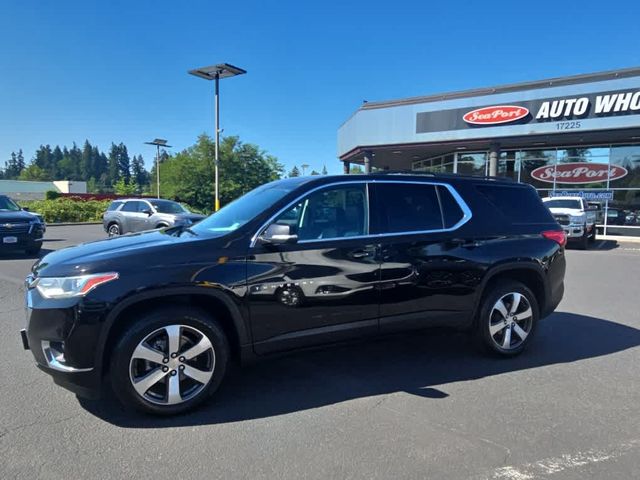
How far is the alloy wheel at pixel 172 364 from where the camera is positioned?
320cm

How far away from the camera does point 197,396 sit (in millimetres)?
3369

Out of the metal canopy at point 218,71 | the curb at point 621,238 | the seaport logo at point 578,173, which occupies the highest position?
the metal canopy at point 218,71

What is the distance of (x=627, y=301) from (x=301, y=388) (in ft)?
20.1

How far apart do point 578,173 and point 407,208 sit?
21296 mm

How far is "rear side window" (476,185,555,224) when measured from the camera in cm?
464

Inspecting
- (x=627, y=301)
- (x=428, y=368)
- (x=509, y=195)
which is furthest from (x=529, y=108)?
(x=428, y=368)

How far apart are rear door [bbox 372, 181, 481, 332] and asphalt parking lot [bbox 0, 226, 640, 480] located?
22.8 inches

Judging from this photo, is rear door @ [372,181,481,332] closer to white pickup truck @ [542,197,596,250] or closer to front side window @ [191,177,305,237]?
front side window @ [191,177,305,237]

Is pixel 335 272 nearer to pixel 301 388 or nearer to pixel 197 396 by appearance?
pixel 301 388

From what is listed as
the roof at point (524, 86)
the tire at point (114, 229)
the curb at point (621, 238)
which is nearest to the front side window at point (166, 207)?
the tire at point (114, 229)

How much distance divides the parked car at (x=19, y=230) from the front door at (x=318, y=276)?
33.8 ft

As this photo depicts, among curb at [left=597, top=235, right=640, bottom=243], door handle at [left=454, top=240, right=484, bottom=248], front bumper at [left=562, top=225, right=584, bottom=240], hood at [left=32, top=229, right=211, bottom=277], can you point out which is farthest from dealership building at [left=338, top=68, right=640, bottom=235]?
hood at [left=32, top=229, right=211, bottom=277]

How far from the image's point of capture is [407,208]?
4.14 metres

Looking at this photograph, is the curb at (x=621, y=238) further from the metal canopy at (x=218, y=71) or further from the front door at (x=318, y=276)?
the front door at (x=318, y=276)
